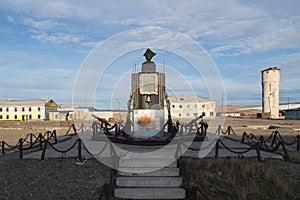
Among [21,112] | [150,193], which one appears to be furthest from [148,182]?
[21,112]

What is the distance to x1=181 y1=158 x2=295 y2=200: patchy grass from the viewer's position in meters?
6.62

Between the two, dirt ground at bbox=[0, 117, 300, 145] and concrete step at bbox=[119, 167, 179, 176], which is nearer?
concrete step at bbox=[119, 167, 179, 176]

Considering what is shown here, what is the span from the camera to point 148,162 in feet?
25.7

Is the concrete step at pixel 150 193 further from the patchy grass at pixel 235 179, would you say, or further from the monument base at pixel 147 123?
the monument base at pixel 147 123

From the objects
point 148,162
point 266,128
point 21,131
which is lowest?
point 21,131

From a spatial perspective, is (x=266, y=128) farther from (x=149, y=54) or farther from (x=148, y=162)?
(x=148, y=162)

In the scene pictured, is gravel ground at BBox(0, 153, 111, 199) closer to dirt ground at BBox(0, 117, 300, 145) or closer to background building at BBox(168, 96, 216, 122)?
dirt ground at BBox(0, 117, 300, 145)

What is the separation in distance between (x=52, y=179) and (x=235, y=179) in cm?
456

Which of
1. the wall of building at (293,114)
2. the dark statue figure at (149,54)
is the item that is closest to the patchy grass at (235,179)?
the dark statue figure at (149,54)

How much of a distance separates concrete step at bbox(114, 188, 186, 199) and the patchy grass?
243 mm

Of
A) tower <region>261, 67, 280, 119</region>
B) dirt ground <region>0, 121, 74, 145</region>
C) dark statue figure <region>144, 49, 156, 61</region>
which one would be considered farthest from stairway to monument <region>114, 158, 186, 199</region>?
tower <region>261, 67, 280, 119</region>

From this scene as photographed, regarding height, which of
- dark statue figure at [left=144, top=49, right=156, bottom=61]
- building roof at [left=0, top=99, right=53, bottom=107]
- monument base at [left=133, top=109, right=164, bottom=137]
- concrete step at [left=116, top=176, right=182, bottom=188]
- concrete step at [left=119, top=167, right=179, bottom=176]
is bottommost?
concrete step at [left=116, top=176, right=182, bottom=188]

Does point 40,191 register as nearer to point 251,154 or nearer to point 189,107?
point 251,154

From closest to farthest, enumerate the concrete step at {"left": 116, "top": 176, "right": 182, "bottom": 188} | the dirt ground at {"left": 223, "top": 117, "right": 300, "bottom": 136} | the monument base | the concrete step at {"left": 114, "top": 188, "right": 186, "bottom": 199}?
the concrete step at {"left": 114, "top": 188, "right": 186, "bottom": 199} < the concrete step at {"left": 116, "top": 176, "right": 182, "bottom": 188} < the monument base < the dirt ground at {"left": 223, "top": 117, "right": 300, "bottom": 136}
